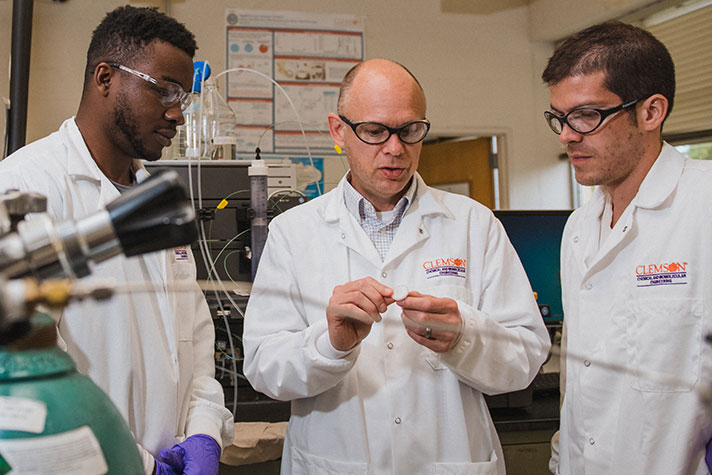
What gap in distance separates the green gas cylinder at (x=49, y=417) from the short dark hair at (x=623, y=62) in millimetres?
1182

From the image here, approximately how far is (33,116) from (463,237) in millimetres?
3100

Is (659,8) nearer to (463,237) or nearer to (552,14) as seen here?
(552,14)

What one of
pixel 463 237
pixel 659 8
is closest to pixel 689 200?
pixel 463 237

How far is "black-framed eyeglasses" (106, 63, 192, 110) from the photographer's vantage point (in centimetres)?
118

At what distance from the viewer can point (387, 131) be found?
132 cm

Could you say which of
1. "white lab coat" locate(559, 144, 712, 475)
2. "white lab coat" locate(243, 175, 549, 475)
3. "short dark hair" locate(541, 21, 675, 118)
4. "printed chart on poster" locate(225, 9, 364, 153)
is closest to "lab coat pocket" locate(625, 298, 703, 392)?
"white lab coat" locate(559, 144, 712, 475)

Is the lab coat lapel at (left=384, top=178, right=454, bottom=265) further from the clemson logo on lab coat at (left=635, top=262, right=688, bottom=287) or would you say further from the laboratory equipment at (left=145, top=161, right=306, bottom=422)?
the laboratory equipment at (left=145, top=161, right=306, bottom=422)

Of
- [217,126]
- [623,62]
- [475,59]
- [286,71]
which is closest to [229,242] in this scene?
[217,126]

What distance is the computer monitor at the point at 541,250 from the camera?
2.12m

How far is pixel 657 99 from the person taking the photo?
4.20 ft

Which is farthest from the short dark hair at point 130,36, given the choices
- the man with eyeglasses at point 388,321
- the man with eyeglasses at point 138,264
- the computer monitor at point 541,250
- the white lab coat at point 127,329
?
the computer monitor at point 541,250

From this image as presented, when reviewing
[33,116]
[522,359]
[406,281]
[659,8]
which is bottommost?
[522,359]

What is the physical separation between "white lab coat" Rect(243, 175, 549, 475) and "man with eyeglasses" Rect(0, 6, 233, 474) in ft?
0.48

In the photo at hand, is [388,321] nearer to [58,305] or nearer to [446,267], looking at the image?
[446,267]
